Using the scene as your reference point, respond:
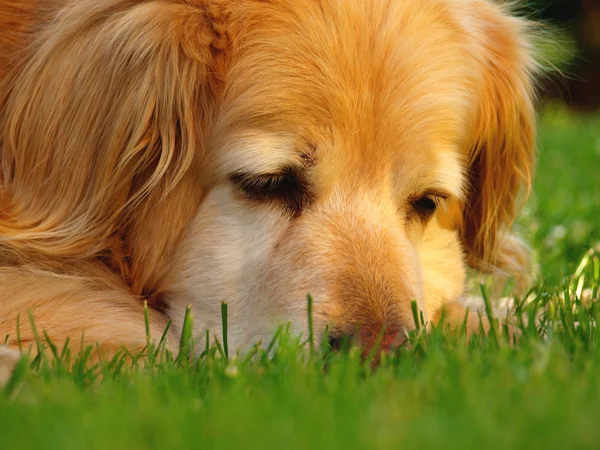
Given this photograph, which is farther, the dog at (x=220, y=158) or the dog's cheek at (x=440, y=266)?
the dog's cheek at (x=440, y=266)

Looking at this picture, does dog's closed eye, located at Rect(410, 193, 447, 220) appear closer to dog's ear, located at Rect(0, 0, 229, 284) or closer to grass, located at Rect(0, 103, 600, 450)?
grass, located at Rect(0, 103, 600, 450)

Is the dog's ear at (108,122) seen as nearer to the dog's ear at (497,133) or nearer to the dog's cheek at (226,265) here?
the dog's cheek at (226,265)

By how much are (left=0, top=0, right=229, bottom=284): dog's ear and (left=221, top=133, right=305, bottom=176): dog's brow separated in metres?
0.18

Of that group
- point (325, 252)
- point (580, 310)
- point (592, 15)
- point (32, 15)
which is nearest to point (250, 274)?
point (325, 252)

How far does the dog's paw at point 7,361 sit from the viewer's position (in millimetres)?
2162

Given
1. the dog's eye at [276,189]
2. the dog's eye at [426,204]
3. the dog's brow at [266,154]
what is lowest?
the dog's eye at [426,204]

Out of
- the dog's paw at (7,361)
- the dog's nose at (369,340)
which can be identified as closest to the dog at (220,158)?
the dog's nose at (369,340)

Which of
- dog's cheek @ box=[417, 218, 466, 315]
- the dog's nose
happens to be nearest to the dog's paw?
the dog's nose

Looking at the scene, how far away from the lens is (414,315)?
2443 mm

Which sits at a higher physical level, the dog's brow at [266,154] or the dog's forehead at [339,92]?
the dog's forehead at [339,92]

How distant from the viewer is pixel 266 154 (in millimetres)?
2754

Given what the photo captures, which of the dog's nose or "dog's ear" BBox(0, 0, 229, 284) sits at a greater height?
"dog's ear" BBox(0, 0, 229, 284)

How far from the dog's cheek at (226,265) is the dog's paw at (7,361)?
676 mm

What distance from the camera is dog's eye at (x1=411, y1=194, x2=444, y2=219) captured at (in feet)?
10.1
